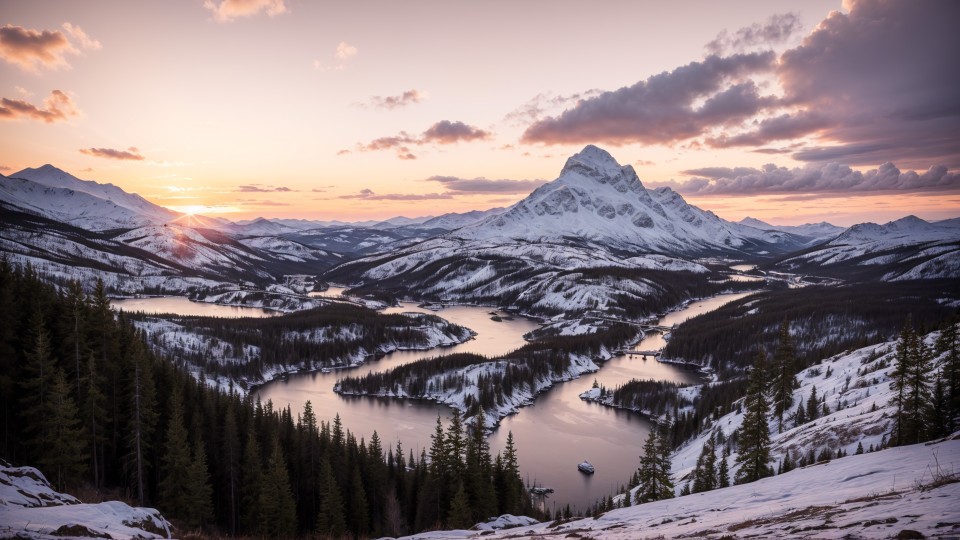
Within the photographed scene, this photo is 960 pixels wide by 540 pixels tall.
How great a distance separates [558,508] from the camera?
249 ft

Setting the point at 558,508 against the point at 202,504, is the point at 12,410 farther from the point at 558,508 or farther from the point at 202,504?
the point at 558,508

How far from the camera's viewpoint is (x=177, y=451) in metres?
47.9

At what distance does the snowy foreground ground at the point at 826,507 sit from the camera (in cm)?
1642

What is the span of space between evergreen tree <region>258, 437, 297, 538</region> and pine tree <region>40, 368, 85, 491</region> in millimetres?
15516

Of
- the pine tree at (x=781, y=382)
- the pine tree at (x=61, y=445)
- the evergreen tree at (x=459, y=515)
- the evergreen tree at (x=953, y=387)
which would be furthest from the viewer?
the pine tree at (x=781, y=382)

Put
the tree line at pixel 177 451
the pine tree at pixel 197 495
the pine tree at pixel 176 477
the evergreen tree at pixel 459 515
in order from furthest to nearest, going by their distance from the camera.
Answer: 1. the evergreen tree at pixel 459 515
2. the pine tree at pixel 176 477
3. the pine tree at pixel 197 495
4. the tree line at pixel 177 451

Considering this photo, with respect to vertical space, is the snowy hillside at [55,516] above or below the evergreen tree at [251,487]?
above

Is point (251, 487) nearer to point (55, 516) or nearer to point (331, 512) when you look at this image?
point (331, 512)

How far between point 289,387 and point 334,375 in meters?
18.9

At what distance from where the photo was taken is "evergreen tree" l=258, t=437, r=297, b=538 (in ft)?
158

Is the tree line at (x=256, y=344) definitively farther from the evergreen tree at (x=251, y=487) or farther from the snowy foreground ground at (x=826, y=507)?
the snowy foreground ground at (x=826, y=507)

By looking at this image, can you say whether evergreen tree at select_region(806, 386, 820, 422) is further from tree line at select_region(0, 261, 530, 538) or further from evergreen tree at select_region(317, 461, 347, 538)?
evergreen tree at select_region(317, 461, 347, 538)

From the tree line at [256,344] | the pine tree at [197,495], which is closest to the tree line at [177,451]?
the pine tree at [197,495]

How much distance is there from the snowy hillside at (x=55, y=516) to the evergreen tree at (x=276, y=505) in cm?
2375
